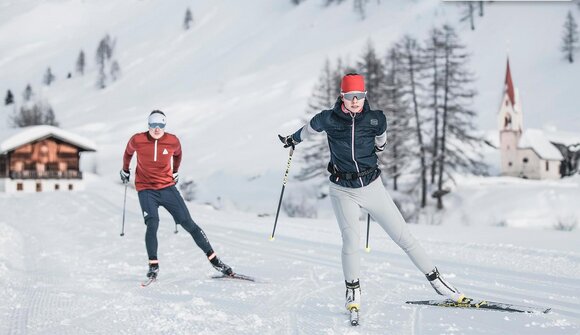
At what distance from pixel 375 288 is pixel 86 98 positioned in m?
99.1

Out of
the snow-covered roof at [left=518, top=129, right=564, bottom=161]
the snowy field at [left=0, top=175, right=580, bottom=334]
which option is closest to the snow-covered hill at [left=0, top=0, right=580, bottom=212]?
the snow-covered roof at [left=518, top=129, right=564, bottom=161]

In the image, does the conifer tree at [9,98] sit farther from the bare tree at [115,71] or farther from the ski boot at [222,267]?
the ski boot at [222,267]

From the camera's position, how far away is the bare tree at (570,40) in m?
62.1

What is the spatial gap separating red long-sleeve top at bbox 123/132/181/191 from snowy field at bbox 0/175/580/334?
1.19 metres

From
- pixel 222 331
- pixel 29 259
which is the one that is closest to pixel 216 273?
pixel 222 331

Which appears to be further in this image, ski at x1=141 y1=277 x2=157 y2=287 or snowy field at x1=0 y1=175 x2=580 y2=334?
ski at x1=141 y1=277 x2=157 y2=287

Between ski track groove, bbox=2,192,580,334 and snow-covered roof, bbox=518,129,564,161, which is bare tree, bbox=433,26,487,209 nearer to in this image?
snow-covered roof, bbox=518,129,564,161

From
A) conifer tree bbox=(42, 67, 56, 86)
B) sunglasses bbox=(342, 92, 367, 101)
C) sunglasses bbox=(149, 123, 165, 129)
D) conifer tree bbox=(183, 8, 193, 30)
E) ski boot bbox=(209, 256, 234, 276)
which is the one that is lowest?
ski boot bbox=(209, 256, 234, 276)

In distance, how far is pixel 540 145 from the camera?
1635 inches

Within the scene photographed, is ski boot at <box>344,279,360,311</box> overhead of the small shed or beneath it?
beneath

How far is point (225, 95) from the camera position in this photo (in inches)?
3009

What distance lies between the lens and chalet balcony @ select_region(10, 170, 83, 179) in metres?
37.8

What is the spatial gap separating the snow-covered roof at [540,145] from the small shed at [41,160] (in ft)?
102

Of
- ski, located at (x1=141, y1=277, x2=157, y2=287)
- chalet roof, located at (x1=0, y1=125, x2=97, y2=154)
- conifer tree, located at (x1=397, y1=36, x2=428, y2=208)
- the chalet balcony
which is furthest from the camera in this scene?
the chalet balcony
